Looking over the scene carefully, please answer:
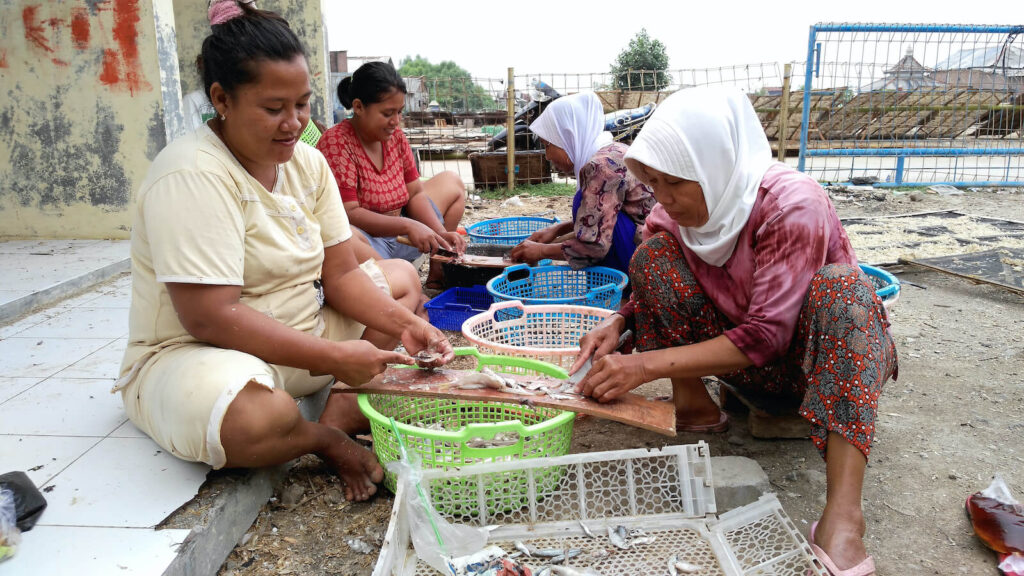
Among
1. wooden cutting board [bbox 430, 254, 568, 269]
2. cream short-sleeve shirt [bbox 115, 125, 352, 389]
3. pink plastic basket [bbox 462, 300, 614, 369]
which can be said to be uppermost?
cream short-sleeve shirt [bbox 115, 125, 352, 389]

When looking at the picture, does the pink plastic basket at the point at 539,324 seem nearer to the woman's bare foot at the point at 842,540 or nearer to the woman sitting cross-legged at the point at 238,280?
the woman sitting cross-legged at the point at 238,280

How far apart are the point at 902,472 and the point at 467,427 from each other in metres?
1.48

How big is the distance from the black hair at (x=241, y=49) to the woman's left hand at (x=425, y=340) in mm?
911

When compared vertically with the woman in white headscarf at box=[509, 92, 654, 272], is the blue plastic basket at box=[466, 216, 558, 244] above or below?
below

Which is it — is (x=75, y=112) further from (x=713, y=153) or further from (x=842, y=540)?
(x=842, y=540)

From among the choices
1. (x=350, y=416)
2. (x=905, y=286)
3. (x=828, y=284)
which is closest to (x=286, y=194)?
A: (x=350, y=416)

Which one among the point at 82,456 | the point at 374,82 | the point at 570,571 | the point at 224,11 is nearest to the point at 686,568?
the point at 570,571

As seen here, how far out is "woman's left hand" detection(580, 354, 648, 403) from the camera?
1.81 metres

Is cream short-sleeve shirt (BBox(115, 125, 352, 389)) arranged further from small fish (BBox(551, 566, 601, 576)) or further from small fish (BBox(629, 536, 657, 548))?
small fish (BBox(629, 536, 657, 548))

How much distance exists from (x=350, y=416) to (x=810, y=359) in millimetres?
1471

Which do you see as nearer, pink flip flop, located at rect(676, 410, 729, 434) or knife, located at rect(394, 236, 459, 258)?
pink flip flop, located at rect(676, 410, 729, 434)

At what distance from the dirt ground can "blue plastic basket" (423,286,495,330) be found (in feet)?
3.63

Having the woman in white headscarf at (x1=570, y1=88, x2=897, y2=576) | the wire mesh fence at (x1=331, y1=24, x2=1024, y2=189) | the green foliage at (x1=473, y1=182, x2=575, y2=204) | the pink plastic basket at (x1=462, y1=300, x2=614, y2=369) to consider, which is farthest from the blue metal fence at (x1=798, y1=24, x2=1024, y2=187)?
the woman in white headscarf at (x1=570, y1=88, x2=897, y2=576)

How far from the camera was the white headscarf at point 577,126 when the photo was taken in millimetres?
3488
